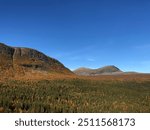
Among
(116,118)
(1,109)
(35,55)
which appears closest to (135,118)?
(116,118)

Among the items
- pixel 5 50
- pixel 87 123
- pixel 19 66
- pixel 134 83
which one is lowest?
pixel 87 123

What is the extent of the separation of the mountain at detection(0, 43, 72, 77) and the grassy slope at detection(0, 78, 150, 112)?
1651cm

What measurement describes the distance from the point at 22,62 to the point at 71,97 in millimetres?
43400

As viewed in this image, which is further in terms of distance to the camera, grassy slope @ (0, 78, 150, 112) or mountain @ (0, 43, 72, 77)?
mountain @ (0, 43, 72, 77)

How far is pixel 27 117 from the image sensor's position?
1605 centimetres

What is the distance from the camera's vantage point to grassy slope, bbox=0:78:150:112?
2553 cm

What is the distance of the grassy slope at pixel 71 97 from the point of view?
83.8 feet

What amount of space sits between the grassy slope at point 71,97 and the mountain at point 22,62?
Result: 16.5 metres

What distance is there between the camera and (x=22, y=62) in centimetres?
7794

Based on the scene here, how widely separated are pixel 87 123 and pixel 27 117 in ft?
10.3

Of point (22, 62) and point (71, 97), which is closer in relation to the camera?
point (71, 97)

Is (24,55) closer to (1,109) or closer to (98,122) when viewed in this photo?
(1,109)

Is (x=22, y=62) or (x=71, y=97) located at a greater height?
(x=22, y=62)

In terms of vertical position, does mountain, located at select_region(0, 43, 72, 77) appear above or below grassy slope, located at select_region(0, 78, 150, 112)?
above
